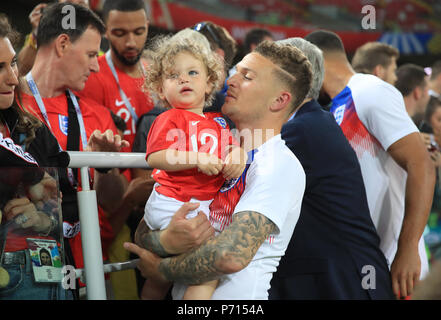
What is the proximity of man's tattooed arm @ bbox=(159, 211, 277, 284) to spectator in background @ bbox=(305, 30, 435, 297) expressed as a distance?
35.9 inches

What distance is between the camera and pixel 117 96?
2.86 meters

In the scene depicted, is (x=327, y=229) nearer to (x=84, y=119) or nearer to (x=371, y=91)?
(x=371, y=91)

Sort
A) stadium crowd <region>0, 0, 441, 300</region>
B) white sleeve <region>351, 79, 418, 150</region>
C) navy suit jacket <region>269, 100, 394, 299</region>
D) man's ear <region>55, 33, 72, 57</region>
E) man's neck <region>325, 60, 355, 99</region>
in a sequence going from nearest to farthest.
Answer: stadium crowd <region>0, 0, 441, 300</region>, navy suit jacket <region>269, 100, 394, 299</region>, white sleeve <region>351, 79, 418, 150</region>, man's ear <region>55, 33, 72, 57</region>, man's neck <region>325, 60, 355, 99</region>

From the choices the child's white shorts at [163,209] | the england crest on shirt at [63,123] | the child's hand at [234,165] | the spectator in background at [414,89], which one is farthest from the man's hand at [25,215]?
the spectator in background at [414,89]

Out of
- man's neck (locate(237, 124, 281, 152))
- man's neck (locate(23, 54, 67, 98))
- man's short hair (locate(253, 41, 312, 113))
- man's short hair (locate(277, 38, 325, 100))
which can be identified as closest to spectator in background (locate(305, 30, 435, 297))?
man's short hair (locate(277, 38, 325, 100))

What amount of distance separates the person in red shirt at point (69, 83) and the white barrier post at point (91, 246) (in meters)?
0.53

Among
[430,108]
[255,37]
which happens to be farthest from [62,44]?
[430,108]

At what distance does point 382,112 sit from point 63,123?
1482 mm

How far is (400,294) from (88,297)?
1.30 m

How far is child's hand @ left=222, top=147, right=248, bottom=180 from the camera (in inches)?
64.3

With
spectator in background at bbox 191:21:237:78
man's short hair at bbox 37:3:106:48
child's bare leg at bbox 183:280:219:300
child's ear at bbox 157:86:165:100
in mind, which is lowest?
child's bare leg at bbox 183:280:219:300

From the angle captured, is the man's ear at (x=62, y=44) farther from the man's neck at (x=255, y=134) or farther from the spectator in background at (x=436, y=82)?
the spectator in background at (x=436, y=82)

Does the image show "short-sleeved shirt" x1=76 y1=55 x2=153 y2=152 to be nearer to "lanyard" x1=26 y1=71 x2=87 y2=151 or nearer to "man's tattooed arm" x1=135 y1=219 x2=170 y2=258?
"lanyard" x1=26 y1=71 x2=87 y2=151
